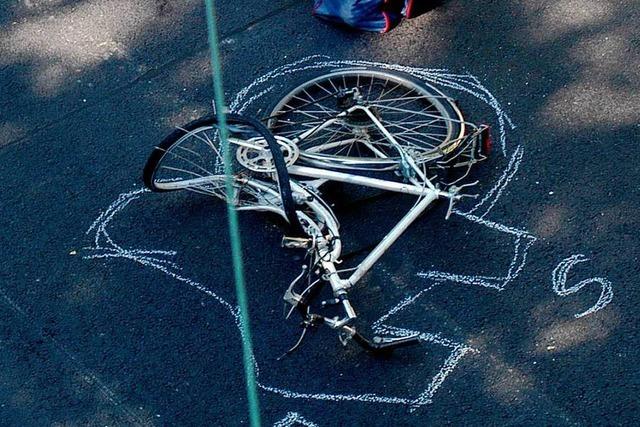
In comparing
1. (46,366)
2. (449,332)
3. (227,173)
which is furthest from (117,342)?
(449,332)

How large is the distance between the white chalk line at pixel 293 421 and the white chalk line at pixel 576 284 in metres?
1.45

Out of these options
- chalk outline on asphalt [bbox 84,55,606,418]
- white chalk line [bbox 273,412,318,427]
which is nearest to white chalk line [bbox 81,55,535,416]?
chalk outline on asphalt [bbox 84,55,606,418]

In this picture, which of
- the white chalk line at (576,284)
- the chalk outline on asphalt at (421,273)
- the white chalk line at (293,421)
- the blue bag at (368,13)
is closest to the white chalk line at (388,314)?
the chalk outline on asphalt at (421,273)

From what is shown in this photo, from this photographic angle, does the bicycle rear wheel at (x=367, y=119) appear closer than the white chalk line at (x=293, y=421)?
No

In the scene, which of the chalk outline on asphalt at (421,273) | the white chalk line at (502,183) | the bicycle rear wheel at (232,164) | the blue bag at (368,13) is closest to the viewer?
the chalk outline on asphalt at (421,273)

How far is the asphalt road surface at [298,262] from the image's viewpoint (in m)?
Result: 5.17

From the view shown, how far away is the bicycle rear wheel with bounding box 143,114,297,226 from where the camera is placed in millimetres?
5504

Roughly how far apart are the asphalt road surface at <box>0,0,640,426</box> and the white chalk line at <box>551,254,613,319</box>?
10mm

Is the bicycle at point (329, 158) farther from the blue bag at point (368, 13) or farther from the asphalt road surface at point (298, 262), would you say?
the blue bag at point (368, 13)

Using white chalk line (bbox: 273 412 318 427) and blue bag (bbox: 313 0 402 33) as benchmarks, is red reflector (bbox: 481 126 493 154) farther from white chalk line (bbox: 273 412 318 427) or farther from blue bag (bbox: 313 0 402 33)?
white chalk line (bbox: 273 412 318 427)

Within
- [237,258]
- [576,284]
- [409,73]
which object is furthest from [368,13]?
[576,284]

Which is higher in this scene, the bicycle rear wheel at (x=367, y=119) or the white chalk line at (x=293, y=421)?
the bicycle rear wheel at (x=367, y=119)

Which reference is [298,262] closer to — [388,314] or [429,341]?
[388,314]

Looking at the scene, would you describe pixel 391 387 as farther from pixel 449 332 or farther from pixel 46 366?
pixel 46 366
